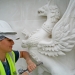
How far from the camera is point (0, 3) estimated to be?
1651 mm

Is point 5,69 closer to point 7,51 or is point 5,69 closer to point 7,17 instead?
point 7,51

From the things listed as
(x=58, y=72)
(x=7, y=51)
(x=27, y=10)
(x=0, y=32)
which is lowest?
(x=58, y=72)

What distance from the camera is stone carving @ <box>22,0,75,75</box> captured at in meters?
1.29

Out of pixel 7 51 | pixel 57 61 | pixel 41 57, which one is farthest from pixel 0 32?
pixel 57 61

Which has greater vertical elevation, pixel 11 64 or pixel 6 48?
pixel 6 48

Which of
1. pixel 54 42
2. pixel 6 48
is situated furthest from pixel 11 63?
pixel 54 42

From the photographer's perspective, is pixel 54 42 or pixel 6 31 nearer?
pixel 6 31

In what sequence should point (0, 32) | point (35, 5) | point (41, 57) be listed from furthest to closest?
1. point (35, 5)
2. point (41, 57)
3. point (0, 32)

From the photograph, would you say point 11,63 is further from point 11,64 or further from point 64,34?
point 64,34

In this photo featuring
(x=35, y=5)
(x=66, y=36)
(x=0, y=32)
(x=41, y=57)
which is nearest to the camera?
(x=0, y=32)

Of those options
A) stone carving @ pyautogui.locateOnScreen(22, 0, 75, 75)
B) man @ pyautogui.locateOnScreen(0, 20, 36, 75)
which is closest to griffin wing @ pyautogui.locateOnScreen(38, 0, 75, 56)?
stone carving @ pyautogui.locateOnScreen(22, 0, 75, 75)

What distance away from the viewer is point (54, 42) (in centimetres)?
133

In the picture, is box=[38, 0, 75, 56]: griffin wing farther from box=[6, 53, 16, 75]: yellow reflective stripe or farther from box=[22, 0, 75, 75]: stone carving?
box=[6, 53, 16, 75]: yellow reflective stripe

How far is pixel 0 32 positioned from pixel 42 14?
46 centimetres
